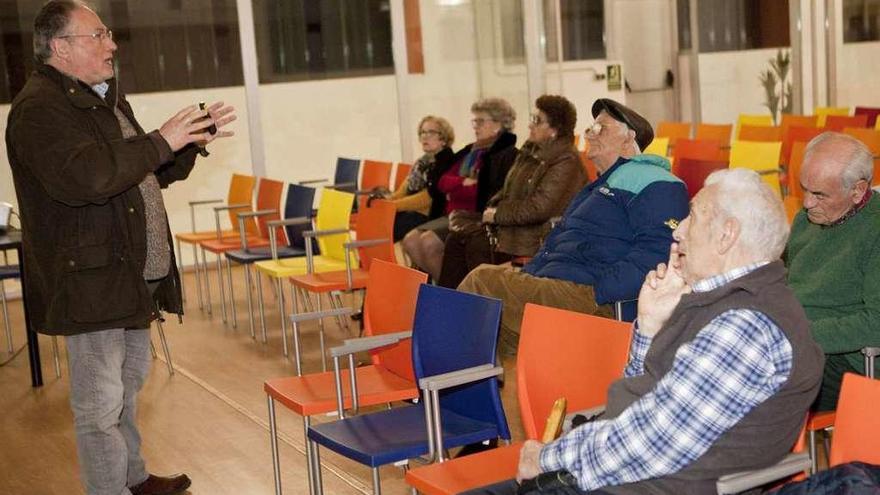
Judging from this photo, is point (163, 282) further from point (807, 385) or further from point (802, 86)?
point (802, 86)

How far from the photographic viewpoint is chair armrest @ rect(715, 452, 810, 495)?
2.28 meters

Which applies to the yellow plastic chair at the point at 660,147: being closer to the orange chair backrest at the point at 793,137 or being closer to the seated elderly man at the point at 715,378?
the orange chair backrest at the point at 793,137

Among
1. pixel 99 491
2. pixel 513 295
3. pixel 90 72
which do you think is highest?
pixel 90 72

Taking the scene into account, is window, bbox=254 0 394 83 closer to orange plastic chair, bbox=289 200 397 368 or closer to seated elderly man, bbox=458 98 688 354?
orange plastic chair, bbox=289 200 397 368

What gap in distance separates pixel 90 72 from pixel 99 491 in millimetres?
1390

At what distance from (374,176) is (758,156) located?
9.05ft

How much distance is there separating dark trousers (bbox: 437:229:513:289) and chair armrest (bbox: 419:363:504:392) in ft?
10.3

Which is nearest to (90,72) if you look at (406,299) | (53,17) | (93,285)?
(53,17)

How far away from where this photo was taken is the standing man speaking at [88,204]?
3531mm

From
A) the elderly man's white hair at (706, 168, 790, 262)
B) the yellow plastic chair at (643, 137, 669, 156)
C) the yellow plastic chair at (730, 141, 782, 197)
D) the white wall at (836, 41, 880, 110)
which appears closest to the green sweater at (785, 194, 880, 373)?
the elderly man's white hair at (706, 168, 790, 262)

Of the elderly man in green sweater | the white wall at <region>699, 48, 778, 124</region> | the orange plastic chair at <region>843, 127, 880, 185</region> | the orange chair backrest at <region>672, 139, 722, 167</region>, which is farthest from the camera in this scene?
the white wall at <region>699, 48, 778, 124</region>

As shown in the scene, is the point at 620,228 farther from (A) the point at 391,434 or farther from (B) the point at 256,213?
(B) the point at 256,213

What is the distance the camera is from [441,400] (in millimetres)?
3689

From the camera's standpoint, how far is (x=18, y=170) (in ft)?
12.0
